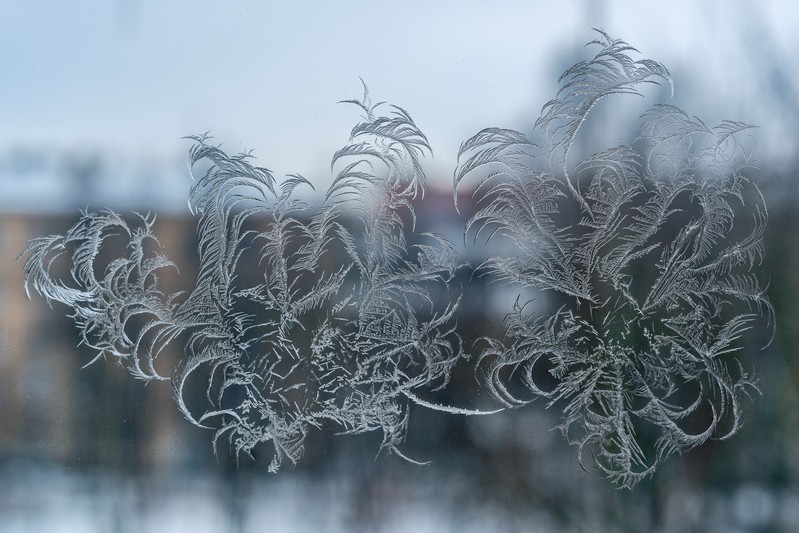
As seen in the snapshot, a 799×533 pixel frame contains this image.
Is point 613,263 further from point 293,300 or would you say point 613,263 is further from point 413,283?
point 293,300

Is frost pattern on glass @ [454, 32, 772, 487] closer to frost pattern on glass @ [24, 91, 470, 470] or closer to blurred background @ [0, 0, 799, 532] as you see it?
blurred background @ [0, 0, 799, 532]

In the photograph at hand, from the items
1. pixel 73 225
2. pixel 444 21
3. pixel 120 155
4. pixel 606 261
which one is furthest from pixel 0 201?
pixel 606 261

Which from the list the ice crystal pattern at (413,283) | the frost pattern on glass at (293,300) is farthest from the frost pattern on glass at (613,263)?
the frost pattern on glass at (293,300)

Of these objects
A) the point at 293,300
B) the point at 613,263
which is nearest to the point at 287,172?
the point at 293,300

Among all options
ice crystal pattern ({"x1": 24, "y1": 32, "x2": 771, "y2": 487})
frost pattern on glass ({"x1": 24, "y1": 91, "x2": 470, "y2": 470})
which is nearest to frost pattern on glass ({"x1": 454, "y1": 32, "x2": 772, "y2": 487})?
ice crystal pattern ({"x1": 24, "y1": 32, "x2": 771, "y2": 487})

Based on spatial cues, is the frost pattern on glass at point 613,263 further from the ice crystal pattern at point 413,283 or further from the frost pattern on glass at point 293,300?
the frost pattern on glass at point 293,300
